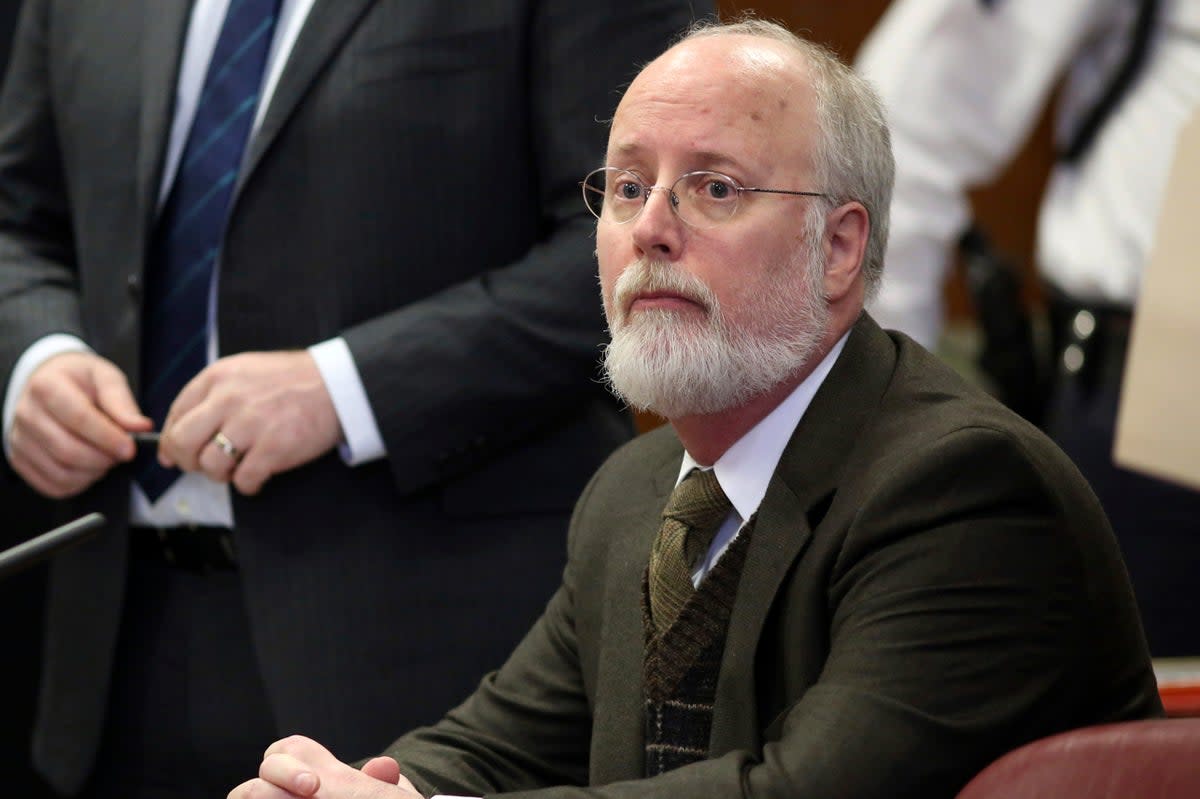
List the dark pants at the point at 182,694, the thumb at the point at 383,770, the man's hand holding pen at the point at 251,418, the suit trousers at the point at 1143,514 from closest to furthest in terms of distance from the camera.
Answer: the thumb at the point at 383,770 < the man's hand holding pen at the point at 251,418 < the dark pants at the point at 182,694 < the suit trousers at the point at 1143,514

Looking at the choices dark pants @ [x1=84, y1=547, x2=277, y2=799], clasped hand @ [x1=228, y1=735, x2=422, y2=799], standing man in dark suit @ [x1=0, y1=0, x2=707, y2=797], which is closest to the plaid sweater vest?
→ clasped hand @ [x1=228, y1=735, x2=422, y2=799]

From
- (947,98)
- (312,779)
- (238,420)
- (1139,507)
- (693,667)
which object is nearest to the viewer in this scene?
(312,779)

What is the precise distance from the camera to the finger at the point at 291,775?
1431mm

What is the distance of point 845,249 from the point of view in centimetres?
163

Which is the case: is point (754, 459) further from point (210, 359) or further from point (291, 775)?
point (210, 359)

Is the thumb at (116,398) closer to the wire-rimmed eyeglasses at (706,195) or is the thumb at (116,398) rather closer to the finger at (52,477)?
the finger at (52,477)

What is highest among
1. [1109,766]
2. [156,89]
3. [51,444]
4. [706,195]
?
[706,195]

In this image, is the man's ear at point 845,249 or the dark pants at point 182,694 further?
the dark pants at point 182,694

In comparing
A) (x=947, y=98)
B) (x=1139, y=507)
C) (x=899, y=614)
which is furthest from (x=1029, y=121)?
(x=899, y=614)

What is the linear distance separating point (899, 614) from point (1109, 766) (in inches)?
7.7

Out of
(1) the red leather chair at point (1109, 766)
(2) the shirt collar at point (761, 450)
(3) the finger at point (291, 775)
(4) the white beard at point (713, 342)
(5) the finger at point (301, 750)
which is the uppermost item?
(4) the white beard at point (713, 342)

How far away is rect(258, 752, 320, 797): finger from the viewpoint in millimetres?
1431

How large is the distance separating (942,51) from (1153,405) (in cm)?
102

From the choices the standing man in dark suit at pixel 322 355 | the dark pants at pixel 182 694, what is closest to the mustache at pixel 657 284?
the standing man in dark suit at pixel 322 355
